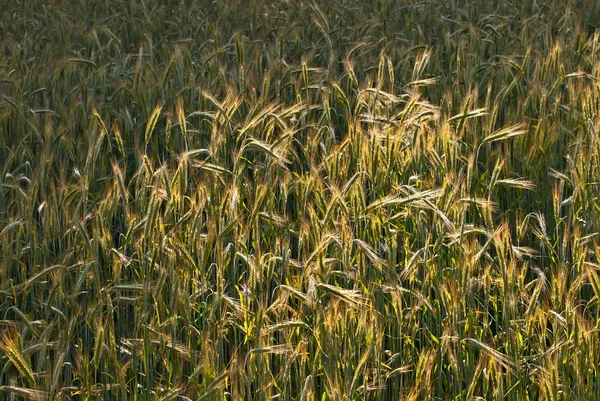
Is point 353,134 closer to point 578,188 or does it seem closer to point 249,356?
point 578,188

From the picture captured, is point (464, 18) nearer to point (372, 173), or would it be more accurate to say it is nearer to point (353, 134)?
point (353, 134)

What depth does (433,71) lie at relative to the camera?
12.5 feet

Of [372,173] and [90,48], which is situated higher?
[372,173]

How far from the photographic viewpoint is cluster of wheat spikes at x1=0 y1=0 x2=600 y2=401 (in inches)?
77.4

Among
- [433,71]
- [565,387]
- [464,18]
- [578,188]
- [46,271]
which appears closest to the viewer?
[565,387]

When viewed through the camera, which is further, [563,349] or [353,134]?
[353,134]

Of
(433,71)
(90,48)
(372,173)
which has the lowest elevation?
(90,48)

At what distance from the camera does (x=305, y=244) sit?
2.45m

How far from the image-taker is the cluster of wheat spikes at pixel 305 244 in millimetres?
1967

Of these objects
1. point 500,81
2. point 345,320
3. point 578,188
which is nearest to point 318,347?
point 345,320

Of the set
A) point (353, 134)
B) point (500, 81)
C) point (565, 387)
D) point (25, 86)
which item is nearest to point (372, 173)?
point (353, 134)

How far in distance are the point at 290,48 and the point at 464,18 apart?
119 cm

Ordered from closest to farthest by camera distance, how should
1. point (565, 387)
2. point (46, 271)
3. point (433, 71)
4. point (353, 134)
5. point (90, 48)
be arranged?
point (565, 387) < point (46, 271) < point (353, 134) < point (433, 71) < point (90, 48)

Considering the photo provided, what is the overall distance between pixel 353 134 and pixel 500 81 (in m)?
0.97
